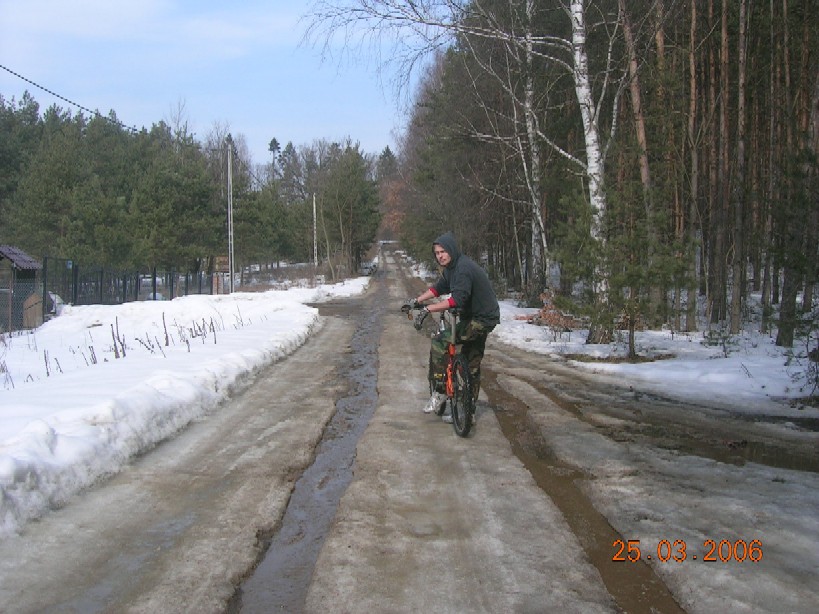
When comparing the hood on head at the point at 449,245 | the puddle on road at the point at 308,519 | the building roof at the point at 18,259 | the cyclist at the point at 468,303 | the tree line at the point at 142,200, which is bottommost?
the puddle on road at the point at 308,519

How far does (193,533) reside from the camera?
13.3 ft

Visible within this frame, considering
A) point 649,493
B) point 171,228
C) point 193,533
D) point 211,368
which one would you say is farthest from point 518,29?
point 171,228

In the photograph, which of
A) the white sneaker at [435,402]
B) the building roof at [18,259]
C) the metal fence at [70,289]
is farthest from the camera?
the building roof at [18,259]

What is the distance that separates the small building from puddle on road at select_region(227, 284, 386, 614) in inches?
948

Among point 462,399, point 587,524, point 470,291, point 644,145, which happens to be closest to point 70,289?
point 644,145

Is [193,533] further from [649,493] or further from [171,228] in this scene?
[171,228]

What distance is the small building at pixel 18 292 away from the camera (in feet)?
89.0

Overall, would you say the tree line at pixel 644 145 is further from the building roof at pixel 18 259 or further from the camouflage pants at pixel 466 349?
the building roof at pixel 18 259

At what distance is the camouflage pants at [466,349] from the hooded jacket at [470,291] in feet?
0.34

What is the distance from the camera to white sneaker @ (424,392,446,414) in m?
7.29

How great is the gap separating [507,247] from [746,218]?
663 inches

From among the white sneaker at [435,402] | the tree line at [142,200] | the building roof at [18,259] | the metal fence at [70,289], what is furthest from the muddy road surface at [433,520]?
the tree line at [142,200]

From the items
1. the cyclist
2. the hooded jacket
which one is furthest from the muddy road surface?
the hooded jacket

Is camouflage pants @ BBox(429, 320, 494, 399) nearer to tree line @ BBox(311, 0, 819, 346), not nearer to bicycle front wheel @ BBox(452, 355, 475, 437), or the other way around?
bicycle front wheel @ BBox(452, 355, 475, 437)
